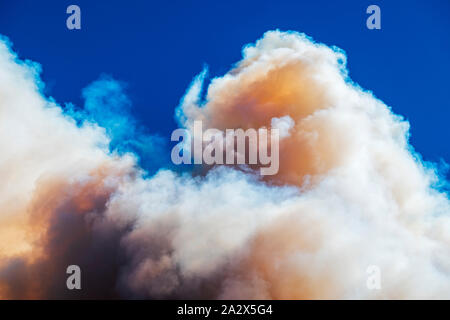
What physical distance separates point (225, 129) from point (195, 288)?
1217cm

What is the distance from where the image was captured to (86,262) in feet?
83.8

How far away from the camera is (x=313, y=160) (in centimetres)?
2319

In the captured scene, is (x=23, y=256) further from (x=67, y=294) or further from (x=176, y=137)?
(x=176, y=137)

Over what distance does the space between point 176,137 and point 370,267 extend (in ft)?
45.7
